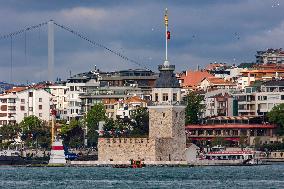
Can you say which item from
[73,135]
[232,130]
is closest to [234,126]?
[232,130]

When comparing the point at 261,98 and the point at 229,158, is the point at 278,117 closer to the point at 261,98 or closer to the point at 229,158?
the point at 261,98

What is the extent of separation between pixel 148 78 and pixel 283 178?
87.5 m

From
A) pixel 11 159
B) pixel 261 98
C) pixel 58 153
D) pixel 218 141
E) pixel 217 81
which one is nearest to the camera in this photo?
pixel 58 153

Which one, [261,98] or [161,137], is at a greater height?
[261,98]

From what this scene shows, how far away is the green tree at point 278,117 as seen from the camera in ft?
511

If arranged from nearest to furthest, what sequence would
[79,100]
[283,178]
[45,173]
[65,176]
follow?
[283,178]
[65,176]
[45,173]
[79,100]

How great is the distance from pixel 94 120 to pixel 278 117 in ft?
63.8

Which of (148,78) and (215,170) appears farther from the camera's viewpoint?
(148,78)

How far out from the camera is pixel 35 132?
543 feet

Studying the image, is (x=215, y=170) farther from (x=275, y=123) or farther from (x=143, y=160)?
(x=275, y=123)

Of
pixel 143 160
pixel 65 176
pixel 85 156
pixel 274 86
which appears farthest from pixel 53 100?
pixel 65 176

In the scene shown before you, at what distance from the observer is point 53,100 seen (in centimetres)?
19500

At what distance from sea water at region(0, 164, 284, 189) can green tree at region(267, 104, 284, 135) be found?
2475cm

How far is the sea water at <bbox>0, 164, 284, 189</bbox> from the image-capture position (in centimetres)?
9606
